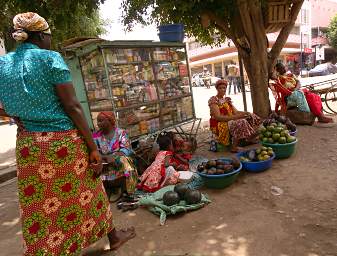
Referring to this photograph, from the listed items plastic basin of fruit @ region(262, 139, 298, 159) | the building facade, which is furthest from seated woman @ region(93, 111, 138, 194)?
the building facade

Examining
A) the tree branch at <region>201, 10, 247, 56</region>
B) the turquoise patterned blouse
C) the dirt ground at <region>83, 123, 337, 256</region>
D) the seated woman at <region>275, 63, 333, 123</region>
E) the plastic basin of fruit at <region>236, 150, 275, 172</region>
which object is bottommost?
the dirt ground at <region>83, 123, 337, 256</region>

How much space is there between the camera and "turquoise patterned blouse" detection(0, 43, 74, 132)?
6.65 feet

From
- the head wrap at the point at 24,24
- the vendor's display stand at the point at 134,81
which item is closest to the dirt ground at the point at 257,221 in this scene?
the vendor's display stand at the point at 134,81

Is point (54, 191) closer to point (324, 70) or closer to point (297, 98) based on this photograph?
point (297, 98)

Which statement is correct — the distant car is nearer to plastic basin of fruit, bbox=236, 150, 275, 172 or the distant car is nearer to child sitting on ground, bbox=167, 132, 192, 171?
child sitting on ground, bbox=167, 132, 192, 171

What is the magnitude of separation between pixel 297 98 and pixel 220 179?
3.71 m

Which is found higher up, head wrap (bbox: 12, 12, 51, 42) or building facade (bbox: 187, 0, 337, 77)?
building facade (bbox: 187, 0, 337, 77)

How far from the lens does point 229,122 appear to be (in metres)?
5.11

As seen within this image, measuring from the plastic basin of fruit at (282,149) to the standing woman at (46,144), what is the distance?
3100mm

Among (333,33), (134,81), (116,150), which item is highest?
(333,33)

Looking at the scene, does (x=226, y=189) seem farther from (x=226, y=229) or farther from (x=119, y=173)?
(x=119, y=173)

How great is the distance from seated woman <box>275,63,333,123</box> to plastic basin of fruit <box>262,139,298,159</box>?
86.1 inches

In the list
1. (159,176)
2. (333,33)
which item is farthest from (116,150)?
(333,33)

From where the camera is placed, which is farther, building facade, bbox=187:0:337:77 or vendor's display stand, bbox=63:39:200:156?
building facade, bbox=187:0:337:77
